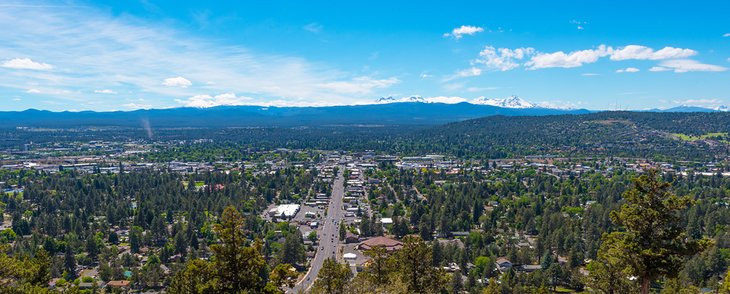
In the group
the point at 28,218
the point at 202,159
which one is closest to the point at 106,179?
the point at 28,218

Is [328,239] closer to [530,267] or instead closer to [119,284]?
[530,267]

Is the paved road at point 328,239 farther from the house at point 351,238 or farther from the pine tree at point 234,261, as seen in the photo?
the pine tree at point 234,261

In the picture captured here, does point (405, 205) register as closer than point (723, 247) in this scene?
No

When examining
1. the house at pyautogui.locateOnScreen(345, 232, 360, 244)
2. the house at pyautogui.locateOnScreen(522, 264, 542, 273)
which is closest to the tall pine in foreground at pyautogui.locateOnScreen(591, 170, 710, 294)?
the house at pyautogui.locateOnScreen(522, 264, 542, 273)

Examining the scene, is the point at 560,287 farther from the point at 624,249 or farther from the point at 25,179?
the point at 25,179

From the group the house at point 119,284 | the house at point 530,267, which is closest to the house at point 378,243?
the house at point 530,267

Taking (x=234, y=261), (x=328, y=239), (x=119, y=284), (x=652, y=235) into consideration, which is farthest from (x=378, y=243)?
(x=652, y=235)

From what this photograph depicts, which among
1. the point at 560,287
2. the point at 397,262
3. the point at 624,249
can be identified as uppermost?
the point at 624,249
